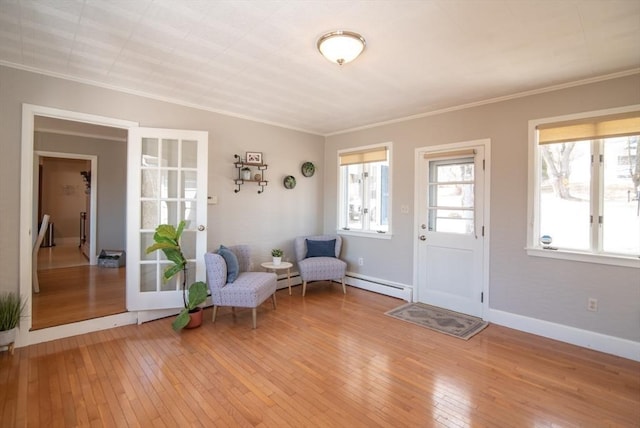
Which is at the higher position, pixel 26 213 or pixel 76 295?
pixel 26 213

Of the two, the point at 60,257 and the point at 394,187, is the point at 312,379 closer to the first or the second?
the point at 394,187

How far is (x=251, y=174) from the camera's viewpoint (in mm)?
4422

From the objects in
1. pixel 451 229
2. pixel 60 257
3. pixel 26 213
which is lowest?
pixel 60 257

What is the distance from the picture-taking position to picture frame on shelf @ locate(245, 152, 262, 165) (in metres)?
4.31

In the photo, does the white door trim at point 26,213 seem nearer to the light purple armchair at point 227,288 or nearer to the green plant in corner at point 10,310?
the green plant in corner at point 10,310

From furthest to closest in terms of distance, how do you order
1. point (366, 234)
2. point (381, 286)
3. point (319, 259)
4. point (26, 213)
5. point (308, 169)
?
point (308, 169) → point (366, 234) → point (319, 259) → point (381, 286) → point (26, 213)

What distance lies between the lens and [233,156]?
423cm

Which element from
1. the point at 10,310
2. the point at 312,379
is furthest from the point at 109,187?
the point at 312,379

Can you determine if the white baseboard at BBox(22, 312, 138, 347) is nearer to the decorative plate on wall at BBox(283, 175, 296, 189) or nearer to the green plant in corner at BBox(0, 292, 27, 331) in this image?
the green plant in corner at BBox(0, 292, 27, 331)

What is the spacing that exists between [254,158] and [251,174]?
24 centimetres

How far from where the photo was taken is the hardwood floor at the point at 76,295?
3279mm

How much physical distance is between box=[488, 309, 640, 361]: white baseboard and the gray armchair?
6.82ft

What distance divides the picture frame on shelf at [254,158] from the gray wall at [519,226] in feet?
6.33

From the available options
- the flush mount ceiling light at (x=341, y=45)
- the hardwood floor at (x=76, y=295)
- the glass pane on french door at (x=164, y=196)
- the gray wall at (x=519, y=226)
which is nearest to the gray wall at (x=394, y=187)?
the gray wall at (x=519, y=226)
